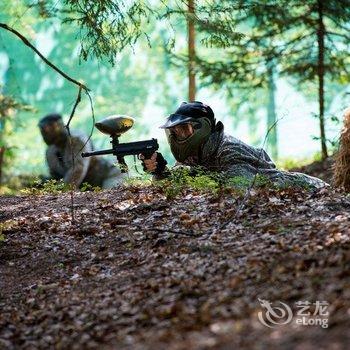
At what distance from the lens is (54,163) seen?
14.6 m

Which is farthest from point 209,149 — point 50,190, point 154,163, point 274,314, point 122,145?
point 274,314

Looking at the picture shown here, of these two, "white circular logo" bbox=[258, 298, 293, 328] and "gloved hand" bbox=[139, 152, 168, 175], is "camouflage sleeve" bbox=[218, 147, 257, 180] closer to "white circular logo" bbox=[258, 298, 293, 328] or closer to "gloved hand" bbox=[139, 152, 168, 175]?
"gloved hand" bbox=[139, 152, 168, 175]

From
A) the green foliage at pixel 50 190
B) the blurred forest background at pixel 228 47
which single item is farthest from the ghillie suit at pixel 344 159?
the green foliage at pixel 50 190

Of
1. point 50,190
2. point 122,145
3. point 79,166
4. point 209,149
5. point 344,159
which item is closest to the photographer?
point 122,145

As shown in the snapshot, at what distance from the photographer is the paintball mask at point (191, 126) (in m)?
9.05

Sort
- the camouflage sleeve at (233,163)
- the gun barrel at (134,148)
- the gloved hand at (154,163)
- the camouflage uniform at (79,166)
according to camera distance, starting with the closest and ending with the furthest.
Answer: the gun barrel at (134,148) < the gloved hand at (154,163) < the camouflage sleeve at (233,163) < the camouflage uniform at (79,166)

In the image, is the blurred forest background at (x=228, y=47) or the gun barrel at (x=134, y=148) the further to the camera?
the gun barrel at (x=134, y=148)

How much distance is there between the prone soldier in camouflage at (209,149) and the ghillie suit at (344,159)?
0.76 meters

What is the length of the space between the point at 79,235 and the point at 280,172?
126 inches

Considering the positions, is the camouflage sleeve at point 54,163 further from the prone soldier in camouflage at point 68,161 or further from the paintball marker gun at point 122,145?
the paintball marker gun at point 122,145

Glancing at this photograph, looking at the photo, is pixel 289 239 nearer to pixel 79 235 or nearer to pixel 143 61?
pixel 79 235

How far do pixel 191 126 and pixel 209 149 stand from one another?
43cm

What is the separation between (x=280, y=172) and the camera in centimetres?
909

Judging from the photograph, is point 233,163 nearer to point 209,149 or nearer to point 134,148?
point 209,149
